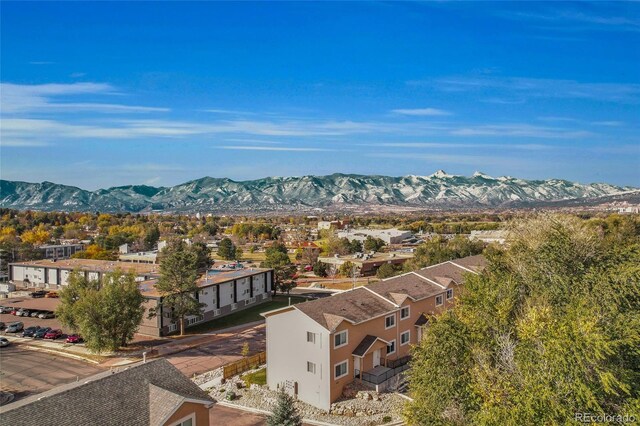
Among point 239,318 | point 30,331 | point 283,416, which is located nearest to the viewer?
point 283,416

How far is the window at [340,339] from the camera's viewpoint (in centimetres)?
2969

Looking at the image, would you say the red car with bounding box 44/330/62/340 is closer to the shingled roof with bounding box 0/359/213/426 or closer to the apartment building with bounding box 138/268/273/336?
the apartment building with bounding box 138/268/273/336

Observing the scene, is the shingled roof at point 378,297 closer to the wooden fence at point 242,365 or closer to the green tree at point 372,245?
the wooden fence at point 242,365

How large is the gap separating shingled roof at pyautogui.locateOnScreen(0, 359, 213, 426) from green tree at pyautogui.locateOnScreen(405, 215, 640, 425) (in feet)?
32.0

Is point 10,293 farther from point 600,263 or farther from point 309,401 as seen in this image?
point 600,263

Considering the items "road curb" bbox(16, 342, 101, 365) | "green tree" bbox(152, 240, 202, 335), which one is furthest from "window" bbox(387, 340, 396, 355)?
"road curb" bbox(16, 342, 101, 365)

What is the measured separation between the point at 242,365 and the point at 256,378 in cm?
231

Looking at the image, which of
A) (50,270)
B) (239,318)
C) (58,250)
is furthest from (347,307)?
(58,250)

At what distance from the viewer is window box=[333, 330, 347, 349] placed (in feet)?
97.4

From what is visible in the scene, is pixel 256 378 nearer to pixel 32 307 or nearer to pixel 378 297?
pixel 378 297

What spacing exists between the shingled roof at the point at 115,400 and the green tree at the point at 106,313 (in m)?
19.5

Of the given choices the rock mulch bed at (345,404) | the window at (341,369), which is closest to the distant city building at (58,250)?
the rock mulch bed at (345,404)

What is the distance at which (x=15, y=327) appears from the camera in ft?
153

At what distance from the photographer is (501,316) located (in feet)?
68.2
